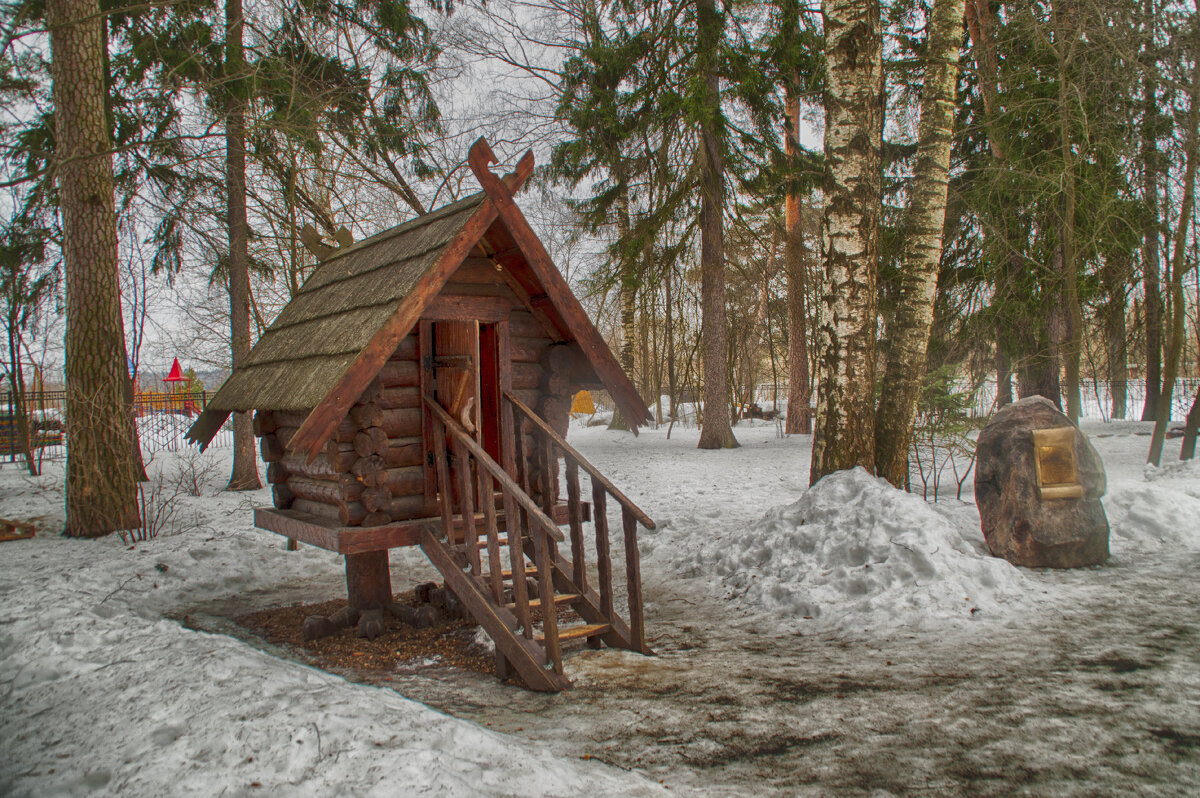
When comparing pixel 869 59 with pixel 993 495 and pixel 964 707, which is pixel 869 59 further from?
pixel 964 707

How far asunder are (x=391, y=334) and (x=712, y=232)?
42.2ft

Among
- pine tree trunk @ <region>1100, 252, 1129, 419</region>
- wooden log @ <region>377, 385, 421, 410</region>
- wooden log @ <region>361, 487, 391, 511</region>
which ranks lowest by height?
wooden log @ <region>361, 487, 391, 511</region>

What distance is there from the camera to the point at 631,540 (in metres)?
5.43

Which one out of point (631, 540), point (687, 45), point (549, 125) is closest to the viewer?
point (631, 540)

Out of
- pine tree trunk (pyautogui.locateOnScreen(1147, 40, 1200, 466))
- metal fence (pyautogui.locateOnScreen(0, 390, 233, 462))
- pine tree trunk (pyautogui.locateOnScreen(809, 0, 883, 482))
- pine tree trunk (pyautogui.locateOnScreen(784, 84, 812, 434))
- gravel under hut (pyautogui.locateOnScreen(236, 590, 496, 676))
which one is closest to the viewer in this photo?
gravel under hut (pyautogui.locateOnScreen(236, 590, 496, 676))

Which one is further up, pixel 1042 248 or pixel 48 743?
pixel 1042 248

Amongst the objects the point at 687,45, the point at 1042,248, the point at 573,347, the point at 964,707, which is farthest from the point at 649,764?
the point at 687,45

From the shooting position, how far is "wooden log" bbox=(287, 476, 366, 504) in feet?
17.6

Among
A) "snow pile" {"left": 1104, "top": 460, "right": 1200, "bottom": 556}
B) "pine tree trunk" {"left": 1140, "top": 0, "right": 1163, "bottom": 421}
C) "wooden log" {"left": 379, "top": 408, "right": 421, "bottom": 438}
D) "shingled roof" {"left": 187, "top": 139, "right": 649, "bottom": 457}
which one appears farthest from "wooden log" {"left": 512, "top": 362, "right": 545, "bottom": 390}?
"pine tree trunk" {"left": 1140, "top": 0, "right": 1163, "bottom": 421}

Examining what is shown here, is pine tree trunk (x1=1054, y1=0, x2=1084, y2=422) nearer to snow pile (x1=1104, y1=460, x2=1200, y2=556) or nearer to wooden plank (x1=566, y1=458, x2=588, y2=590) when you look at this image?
snow pile (x1=1104, y1=460, x2=1200, y2=556)

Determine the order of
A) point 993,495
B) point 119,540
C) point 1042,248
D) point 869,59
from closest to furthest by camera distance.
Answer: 1. point 993,495
2. point 869,59
3. point 119,540
4. point 1042,248

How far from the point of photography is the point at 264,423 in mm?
6461

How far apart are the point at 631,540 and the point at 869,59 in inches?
245

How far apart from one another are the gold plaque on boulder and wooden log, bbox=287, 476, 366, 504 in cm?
584
